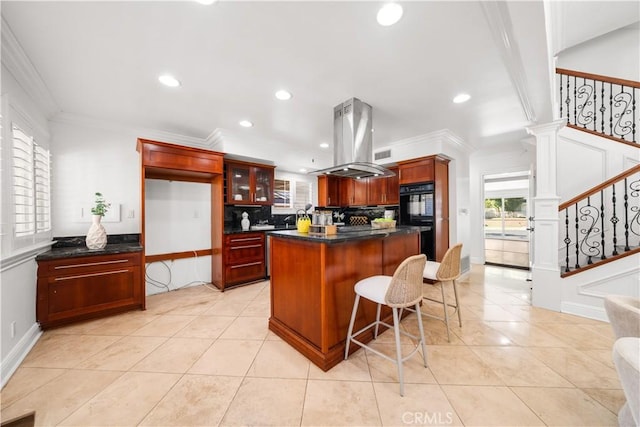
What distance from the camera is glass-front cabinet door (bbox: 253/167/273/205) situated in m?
4.33

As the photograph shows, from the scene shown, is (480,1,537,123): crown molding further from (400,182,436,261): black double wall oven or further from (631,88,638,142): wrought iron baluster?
(631,88,638,142): wrought iron baluster

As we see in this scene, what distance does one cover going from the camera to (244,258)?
3.92 m

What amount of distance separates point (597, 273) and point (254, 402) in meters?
3.97

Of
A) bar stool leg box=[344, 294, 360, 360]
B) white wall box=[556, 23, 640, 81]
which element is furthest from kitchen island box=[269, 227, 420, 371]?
white wall box=[556, 23, 640, 81]

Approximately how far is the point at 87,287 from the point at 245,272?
75.5 inches

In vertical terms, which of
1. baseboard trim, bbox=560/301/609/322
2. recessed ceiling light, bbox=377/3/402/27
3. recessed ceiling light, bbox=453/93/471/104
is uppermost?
recessed ceiling light, bbox=453/93/471/104

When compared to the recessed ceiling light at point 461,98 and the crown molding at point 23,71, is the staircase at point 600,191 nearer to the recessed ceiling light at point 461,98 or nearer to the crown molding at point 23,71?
the recessed ceiling light at point 461,98

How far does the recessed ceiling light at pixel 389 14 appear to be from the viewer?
1.47 meters

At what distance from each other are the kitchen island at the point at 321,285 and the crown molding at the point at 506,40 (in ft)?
5.75

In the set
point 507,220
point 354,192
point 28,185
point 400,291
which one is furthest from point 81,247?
point 507,220

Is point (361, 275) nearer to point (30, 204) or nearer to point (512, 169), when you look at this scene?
point (30, 204)

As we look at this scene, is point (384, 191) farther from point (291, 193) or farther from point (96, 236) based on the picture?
point (96, 236)

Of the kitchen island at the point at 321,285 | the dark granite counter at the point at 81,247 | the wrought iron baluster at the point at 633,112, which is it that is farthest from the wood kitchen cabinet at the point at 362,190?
the dark granite counter at the point at 81,247

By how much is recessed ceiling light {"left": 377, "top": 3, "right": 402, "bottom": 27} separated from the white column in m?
2.81
